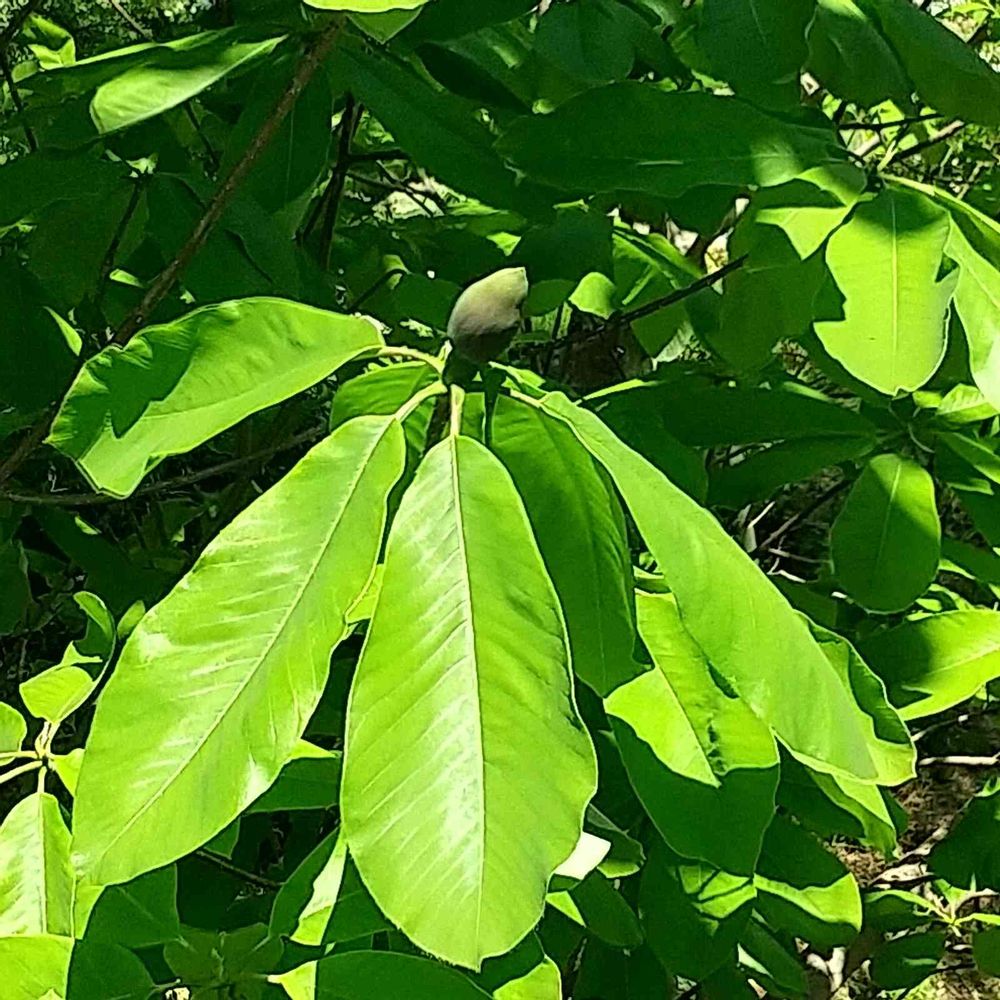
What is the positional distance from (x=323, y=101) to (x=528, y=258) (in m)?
0.19

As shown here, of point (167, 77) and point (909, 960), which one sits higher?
point (167, 77)

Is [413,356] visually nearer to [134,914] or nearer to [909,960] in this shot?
[134,914]

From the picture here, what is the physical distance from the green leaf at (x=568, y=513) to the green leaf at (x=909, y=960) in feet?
3.31

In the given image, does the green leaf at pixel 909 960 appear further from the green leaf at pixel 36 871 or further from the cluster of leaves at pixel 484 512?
the green leaf at pixel 36 871

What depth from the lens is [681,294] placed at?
3.49 feet

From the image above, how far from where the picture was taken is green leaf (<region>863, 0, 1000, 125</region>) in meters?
0.87

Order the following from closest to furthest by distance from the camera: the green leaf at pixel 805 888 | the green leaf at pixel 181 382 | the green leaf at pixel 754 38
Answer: the green leaf at pixel 181 382 < the green leaf at pixel 754 38 < the green leaf at pixel 805 888

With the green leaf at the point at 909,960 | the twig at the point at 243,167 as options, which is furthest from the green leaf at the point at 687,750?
the green leaf at the point at 909,960

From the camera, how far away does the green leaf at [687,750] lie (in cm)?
68

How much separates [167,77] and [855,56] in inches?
17.4

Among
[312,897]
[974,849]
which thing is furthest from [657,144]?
[974,849]

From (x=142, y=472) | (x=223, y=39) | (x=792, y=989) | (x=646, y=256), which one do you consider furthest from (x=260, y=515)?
(x=792, y=989)

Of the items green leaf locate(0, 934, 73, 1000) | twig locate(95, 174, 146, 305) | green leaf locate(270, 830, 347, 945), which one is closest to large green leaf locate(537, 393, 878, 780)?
green leaf locate(270, 830, 347, 945)

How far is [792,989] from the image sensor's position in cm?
121
